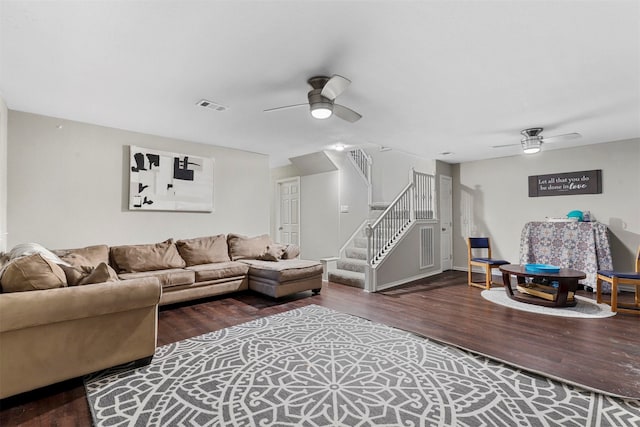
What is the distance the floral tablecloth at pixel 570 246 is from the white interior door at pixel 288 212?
4.75m

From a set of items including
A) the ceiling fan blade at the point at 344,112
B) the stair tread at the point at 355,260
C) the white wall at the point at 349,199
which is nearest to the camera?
the ceiling fan blade at the point at 344,112

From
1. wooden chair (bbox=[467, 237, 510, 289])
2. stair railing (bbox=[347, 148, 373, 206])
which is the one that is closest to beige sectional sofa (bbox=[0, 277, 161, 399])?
wooden chair (bbox=[467, 237, 510, 289])

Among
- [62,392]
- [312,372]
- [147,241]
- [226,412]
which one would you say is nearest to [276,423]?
[226,412]

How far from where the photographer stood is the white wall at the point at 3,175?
3318 mm

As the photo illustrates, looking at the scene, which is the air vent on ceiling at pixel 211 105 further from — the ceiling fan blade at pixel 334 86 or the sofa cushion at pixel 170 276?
the sofa cushion at pixel 170 276

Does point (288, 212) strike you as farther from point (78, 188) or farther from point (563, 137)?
point (563, 137)

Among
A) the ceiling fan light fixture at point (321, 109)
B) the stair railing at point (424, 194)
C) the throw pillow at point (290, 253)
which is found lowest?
the throw pillow at point (290, 253)

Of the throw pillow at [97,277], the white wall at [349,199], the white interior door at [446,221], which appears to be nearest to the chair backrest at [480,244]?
the white interior door at [446,221]

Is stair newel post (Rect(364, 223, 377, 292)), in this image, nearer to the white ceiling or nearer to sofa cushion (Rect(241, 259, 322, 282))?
sofa cushion (Rect(241, 259, 322, 282))

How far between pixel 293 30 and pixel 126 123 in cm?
318

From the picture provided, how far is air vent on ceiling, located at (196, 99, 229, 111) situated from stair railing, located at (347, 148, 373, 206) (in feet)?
11.7

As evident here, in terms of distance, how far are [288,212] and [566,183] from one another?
5.75 metres

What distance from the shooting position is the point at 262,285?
174 inches

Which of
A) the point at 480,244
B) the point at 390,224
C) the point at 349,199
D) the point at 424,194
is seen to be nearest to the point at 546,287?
the point at 480,244
